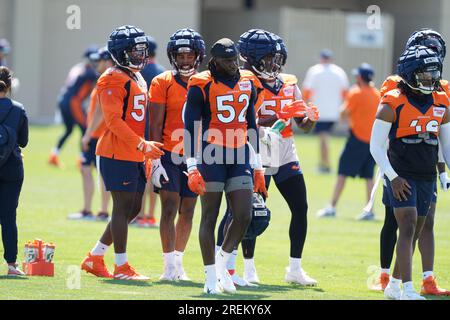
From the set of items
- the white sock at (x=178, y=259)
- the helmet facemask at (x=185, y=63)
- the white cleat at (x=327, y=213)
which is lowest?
the white cleat at (x=327, y=213)

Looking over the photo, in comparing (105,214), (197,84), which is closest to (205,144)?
(197,84)

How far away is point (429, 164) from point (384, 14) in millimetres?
27325

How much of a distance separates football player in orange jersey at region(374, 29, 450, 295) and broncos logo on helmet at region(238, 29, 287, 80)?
102 centimetres

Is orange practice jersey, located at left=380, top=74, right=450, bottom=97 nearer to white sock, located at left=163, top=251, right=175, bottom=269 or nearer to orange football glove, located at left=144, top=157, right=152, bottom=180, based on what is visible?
orange football glove, located at left=144, top=157, right=152, bottom=180

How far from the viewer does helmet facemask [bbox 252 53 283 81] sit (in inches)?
387

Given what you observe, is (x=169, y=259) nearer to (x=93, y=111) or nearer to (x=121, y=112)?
(x=121, y=112)

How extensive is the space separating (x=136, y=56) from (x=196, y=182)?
1.69 meters

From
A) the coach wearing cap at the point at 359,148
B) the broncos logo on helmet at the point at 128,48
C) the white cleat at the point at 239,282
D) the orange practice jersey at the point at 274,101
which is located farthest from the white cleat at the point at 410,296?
the coach wearing cap at the point at 359,148

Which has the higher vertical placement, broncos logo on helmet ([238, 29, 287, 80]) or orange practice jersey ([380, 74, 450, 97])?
broncos logo on helmet ([238, 29, 287, 80])

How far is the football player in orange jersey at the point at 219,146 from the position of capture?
8.89 metres

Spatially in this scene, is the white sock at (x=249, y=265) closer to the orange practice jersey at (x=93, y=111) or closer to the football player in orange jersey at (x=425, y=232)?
the football player in orange jersey at (x=425, y=232)

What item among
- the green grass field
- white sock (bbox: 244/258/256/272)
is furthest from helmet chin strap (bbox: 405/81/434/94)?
white sock (bbox: 244/258/256/272)

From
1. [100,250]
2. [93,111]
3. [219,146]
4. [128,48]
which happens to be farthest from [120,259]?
[93,111]

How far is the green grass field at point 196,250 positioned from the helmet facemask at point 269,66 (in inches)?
77.4
